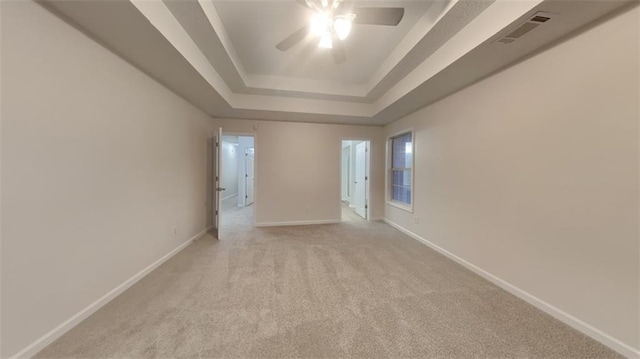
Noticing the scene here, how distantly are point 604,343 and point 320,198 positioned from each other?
3894 mm

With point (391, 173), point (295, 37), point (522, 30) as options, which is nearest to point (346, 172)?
point (391, 173)

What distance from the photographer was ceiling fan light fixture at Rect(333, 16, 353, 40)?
1.69m

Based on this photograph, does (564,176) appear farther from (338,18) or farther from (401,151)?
(401,151)

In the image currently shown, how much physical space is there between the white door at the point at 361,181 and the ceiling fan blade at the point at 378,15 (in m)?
3.51

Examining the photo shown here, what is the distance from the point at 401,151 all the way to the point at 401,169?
422 millimetres

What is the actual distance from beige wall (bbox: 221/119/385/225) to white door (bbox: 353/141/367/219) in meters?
0.35

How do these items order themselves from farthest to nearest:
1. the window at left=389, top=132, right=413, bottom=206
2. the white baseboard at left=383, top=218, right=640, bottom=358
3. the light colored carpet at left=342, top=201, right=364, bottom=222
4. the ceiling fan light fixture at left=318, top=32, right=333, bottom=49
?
the light colored carpet at left=342, top=201, right=364, bottom=222 → the window at left=389, top=132, right=413, bottom=206 → the ceiling fan light fixture at left=318, top=32, right=333, bottom=49 → the white baseboard at left=383, top=218, right=640, bottom=358

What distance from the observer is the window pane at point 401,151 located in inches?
163

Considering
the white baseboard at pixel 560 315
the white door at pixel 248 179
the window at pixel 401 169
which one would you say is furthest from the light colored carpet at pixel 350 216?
the white door at pixel 248 179

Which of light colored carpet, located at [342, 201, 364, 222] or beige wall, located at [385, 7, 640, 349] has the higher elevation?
beige wall, located at [385, 7, 640, 349]

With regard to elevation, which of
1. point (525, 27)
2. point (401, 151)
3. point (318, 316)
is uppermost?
point (525, 27)

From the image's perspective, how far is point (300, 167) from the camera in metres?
4.61

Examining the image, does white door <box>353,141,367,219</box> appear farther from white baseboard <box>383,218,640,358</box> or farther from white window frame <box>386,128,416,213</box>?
white baseboard <box>383,218,640,358</box>

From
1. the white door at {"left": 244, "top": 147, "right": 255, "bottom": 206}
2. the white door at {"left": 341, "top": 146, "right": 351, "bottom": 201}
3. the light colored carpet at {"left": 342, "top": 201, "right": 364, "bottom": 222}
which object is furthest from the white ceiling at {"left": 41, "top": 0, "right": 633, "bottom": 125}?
the white door at {"left": 341, "top": 146, "right": 351, "bottom": 201}
